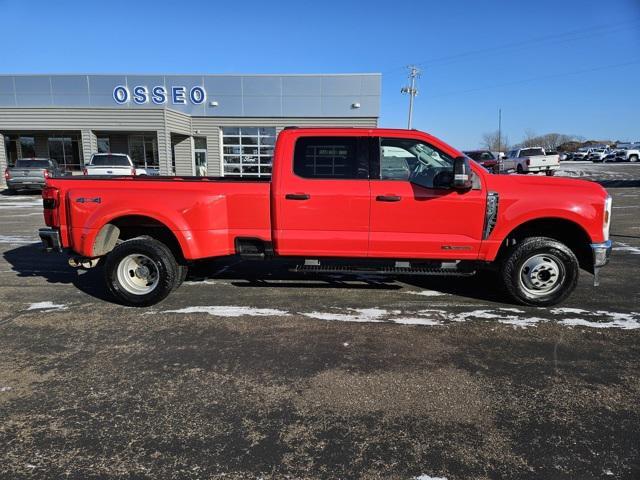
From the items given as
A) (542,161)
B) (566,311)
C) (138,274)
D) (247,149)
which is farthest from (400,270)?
(542,161)

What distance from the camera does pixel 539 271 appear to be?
530 centimetres

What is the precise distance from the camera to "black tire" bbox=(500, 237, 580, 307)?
5.18m

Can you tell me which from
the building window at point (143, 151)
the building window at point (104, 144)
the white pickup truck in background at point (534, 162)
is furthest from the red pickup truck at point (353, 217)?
the white pickup truck in background at point (534, 162)

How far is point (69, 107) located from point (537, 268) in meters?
28.1

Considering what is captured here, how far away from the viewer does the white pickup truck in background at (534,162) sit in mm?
31906

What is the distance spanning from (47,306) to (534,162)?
32593mm

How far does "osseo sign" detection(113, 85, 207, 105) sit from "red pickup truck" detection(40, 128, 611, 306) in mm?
25400

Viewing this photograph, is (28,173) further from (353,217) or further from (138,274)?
(353,217)

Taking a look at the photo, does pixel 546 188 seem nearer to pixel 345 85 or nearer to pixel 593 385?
pixel 593 385

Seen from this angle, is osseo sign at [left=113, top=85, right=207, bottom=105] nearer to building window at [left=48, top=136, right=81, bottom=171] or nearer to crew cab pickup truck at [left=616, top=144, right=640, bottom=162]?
building window at [left=48, top=136, right=81, bottom=171]

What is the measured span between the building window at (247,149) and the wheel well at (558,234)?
81.0 feet

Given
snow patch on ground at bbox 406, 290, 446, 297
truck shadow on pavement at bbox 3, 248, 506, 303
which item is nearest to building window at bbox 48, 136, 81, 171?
truck shadow on pavement at bbox 3, 248, 506, 303

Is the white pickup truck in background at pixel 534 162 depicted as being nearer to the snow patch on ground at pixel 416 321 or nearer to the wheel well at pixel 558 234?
the wheel well at pixel 558 234

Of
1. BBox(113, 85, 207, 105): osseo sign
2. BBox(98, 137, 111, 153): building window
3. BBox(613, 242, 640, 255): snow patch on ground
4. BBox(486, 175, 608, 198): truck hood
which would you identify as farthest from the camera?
BBox(98, 137, 111, 153): building window
